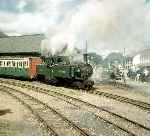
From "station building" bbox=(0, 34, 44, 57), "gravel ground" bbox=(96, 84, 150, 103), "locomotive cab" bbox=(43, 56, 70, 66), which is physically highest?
Answer: "station building" bbox=(0, 34, 44, 57)

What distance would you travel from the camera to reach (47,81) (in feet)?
96.3

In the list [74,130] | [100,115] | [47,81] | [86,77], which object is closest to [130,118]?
[100,115]

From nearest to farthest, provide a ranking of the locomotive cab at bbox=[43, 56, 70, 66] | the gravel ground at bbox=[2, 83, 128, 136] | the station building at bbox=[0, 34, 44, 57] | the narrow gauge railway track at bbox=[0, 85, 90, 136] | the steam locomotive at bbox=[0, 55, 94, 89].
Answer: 1. the narrow gauge railway track at bbox=[0, 85, 90, 136]
2. the gravel ground at bbox=[2, 83, 128, 136]
3. the steam locomotive at bbox=[0, 55, 94, 89]
4. the locomotive cab at bbox=[43, 56, 70, 66]
5. the station building at bbox=[0, 34, 44, 57]

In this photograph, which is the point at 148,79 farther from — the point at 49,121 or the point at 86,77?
the point at 49,121

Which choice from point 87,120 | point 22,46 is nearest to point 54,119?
point 87,120

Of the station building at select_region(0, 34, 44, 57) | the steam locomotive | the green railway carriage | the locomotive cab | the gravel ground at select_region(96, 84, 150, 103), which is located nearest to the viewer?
the gravel ground at select_region(96, 84, 150, 103)

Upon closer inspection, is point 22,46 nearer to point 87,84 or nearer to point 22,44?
point 22,44

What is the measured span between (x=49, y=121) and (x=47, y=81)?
52.0 ft

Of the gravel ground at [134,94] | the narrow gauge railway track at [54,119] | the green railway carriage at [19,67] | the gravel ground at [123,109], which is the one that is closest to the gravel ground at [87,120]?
the narrow gauge railway track at [54,119]

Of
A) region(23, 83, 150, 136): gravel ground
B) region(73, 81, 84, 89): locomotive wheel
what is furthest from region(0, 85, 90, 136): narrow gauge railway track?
region(73, 81, 84, 89): locomotive wheel

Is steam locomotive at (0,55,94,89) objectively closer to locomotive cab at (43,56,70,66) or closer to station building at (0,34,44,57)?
locomotive cab at (43,56,70,66)

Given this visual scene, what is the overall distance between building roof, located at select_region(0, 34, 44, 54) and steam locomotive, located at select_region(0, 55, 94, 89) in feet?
31.2

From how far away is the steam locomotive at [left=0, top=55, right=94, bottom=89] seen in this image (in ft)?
81.5

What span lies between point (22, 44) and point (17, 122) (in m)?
35.4
